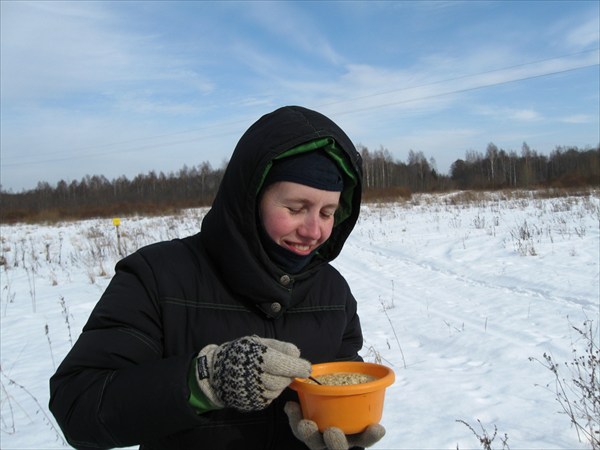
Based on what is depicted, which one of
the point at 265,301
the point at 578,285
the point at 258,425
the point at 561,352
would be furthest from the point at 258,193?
the point at 578,285

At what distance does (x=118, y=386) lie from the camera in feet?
3.72

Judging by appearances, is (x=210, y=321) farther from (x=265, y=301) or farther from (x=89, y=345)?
(x=89, y=345)

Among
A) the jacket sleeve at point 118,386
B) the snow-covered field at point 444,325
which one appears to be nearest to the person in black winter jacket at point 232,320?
the jacket sleeve at point 118,386

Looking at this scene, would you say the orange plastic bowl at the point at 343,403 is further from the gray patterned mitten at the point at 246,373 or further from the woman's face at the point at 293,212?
the woman's face at the point at 293,212

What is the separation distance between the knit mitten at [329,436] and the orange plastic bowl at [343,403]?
0.8 inches

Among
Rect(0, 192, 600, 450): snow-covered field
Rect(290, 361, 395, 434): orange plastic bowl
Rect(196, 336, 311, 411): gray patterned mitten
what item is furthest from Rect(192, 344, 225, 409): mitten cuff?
Rect(0, 192, 600, 450): snow-covered field

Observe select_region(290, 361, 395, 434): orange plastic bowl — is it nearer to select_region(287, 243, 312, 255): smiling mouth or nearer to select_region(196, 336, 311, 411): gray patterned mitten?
select_region(196, 336, 311, 411): gray patterned mitten

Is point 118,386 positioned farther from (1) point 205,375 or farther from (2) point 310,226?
(2) point 310,226

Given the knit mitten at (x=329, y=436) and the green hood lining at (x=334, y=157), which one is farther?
the green hood lining at (x=334, y=157)

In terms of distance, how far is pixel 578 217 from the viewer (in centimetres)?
1238

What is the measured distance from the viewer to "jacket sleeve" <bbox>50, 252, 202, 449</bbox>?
3.66 ft

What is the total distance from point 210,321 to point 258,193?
41 cm

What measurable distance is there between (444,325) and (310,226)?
4.04m

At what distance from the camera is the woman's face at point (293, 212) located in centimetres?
142
